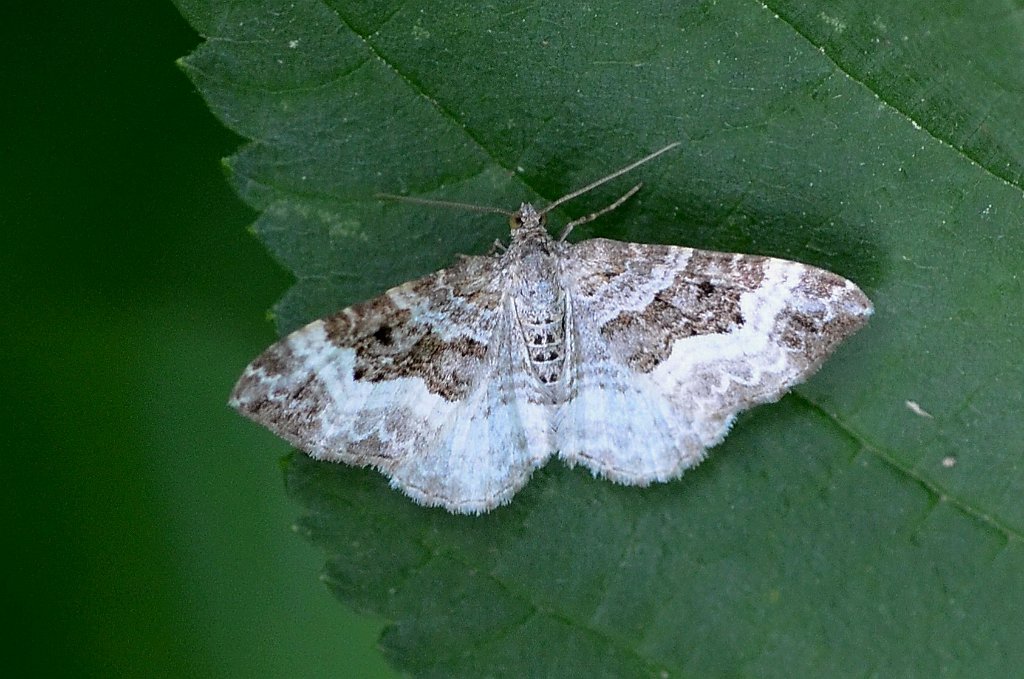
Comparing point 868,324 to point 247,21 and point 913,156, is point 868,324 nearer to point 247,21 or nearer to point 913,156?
point 913,156

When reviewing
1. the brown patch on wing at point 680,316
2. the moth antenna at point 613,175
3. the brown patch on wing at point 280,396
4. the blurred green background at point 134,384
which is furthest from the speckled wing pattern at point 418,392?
the blurred green background at point 134,384

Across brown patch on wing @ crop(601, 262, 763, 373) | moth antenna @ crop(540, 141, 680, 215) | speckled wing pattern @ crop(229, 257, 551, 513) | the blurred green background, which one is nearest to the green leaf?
moth antenna @ crop(540, 141, 680, 215)

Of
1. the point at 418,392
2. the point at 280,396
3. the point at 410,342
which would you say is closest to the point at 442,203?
the point at 410,342

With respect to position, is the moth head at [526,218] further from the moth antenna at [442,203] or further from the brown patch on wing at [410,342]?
the brown patch on wing at [410,342]

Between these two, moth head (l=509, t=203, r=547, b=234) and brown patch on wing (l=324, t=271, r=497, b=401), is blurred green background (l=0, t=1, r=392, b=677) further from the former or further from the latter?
moth head (l=509, t=203, r=547, b=234)

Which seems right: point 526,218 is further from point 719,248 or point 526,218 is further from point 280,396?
point 280,396
